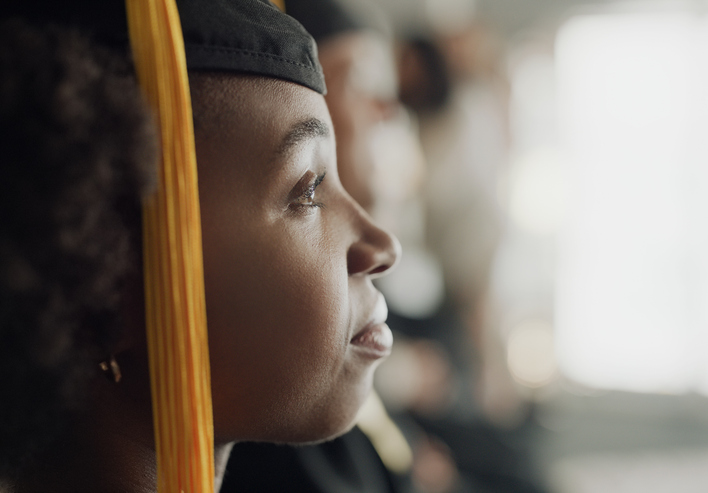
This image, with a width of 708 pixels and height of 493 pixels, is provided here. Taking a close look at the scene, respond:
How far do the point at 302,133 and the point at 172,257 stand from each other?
0.15m

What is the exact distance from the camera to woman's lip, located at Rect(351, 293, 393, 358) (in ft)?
1.93

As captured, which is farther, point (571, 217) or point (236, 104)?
point (571, 217)

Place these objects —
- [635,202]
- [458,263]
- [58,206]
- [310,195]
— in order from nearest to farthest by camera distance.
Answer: [58,206] → [310,195] → [458,263] → [635,202]

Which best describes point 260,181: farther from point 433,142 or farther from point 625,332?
point 625,332

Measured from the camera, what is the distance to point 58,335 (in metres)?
0.42

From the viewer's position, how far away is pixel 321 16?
1.08 m

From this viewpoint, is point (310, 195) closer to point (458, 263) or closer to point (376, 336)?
point (376, 336)

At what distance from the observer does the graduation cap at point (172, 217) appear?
1.49 ft

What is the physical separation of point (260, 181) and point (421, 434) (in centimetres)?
120

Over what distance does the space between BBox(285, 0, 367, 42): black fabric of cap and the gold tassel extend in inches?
24.8

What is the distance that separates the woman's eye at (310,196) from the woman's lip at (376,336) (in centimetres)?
13

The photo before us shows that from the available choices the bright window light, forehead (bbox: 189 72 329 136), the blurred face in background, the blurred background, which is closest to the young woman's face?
forehead (bbox: 189 72 329 136)

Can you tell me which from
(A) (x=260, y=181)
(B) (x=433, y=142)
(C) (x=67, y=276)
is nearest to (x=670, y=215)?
(B) (x=433, y=142)

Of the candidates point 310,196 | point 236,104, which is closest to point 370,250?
point 310,196
